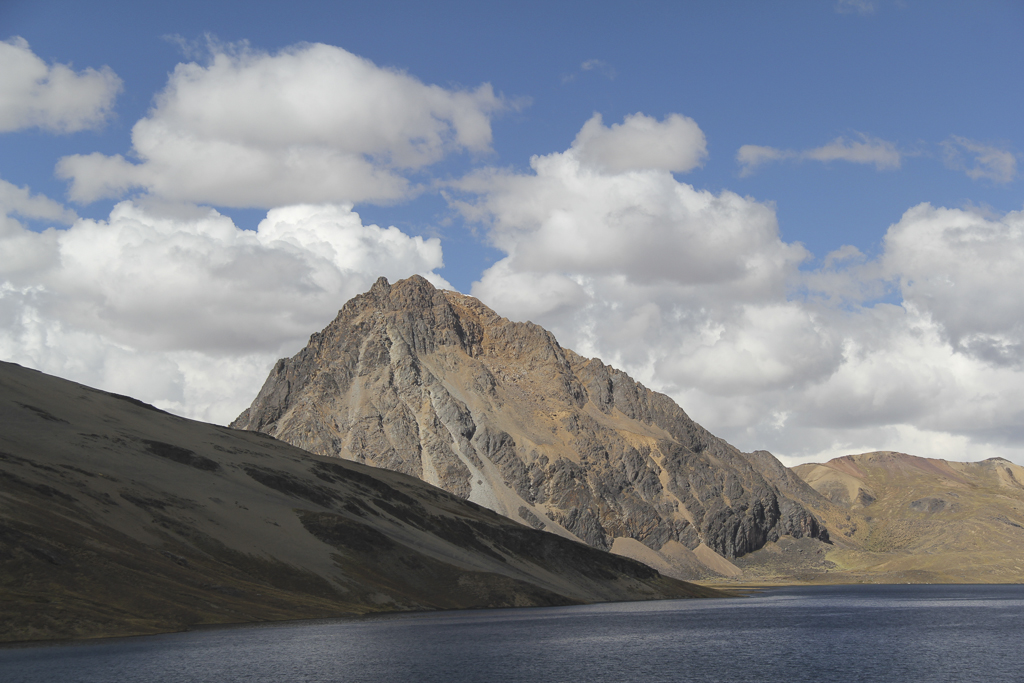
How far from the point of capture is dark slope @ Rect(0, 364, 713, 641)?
106750mm

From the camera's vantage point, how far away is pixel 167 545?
452ft

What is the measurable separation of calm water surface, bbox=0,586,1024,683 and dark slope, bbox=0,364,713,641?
807 cm

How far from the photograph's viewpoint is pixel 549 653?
98000 mm

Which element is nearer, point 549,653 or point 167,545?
point 549,653

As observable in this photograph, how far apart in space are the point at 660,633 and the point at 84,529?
8230 cm

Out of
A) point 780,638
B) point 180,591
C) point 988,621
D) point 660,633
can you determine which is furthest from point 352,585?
point 988,621

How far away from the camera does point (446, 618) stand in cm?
14662

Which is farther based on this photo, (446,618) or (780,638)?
(446,618)

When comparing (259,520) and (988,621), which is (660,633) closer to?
(988,621)

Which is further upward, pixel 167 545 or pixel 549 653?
pixel 167 545

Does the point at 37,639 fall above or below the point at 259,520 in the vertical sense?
below

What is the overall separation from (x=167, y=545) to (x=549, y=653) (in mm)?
70340

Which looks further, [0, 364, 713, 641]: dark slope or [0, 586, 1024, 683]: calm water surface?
[0, 364, 713, 641]: dark slope

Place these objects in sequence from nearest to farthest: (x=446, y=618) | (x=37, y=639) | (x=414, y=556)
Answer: (x=37, y=639) < (x=446, y=618) < (x=414, y=556)
